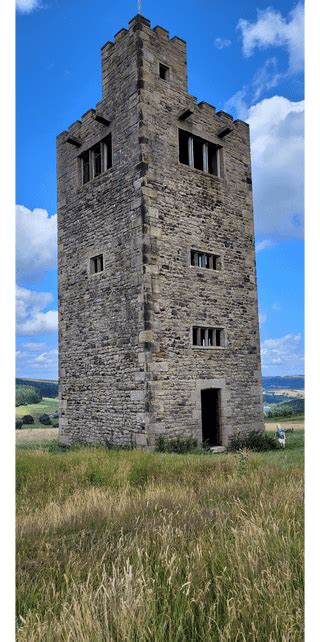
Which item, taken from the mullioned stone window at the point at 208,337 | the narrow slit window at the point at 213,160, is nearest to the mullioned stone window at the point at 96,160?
the narrow slit window at the point at 213,160

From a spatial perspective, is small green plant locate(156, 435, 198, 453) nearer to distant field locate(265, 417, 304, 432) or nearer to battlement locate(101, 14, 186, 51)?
distant field locate(265, 417, 304, 432)

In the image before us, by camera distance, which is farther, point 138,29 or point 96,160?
point 96,160

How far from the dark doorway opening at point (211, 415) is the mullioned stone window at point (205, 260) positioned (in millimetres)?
3899

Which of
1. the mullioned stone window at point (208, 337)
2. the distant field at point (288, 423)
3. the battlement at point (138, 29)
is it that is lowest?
the distant field at point (288, 423)

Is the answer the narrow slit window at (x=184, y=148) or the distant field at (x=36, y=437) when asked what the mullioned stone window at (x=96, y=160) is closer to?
the narrow slit window at (x=184, y=148)

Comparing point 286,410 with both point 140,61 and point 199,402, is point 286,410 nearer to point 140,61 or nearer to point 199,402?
point 199,402

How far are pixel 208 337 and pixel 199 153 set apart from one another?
6.10 metres

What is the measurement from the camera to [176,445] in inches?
450

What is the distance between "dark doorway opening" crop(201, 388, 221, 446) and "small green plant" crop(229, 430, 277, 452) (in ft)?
1.79

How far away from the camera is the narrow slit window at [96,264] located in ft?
45.1

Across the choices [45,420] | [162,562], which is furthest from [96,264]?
[162,562]
